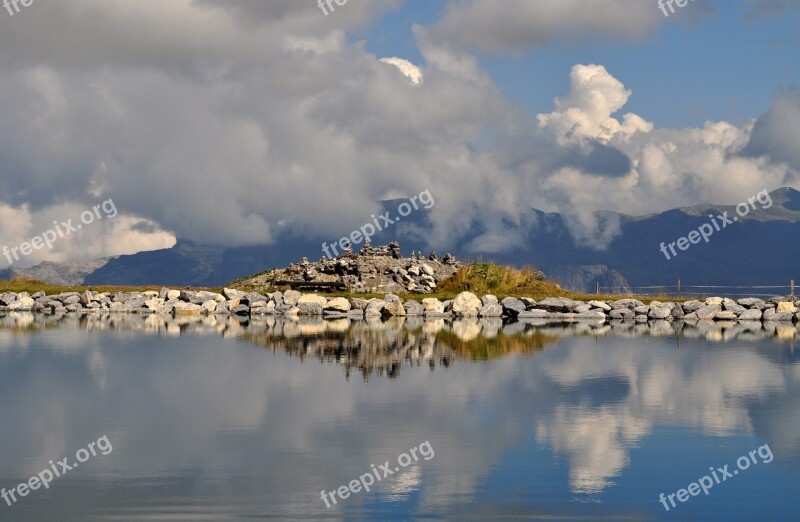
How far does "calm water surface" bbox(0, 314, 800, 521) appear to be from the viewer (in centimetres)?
1095

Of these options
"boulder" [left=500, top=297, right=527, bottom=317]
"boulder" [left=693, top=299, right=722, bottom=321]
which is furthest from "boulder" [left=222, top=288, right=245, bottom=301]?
"boulder" [left=693, top=299, right=722, bottom=321]

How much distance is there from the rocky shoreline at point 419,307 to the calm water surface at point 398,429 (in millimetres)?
16336

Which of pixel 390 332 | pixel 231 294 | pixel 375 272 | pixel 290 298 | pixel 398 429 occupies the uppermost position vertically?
pixel 375 272

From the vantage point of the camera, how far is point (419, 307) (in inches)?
1786

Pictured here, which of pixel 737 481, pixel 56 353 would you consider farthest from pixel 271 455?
pixel 56 353

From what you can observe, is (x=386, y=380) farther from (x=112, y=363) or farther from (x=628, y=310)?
(x=628, y=310)

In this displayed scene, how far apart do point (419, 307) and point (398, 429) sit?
30487 millimetres

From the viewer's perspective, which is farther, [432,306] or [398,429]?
[432,306]

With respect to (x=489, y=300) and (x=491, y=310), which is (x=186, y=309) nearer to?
(x=489, y=300)

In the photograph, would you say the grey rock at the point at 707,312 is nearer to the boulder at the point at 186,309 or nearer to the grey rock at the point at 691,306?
the grey rock at the point at 691,306

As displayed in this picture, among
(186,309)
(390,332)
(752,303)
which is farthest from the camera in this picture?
(186,309)

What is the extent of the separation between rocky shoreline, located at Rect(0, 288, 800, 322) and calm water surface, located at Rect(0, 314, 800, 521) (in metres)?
16.3

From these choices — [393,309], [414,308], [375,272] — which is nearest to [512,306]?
[414,308]

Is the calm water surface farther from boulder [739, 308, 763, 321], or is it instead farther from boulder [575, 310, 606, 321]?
boulder [739, 308, 763, 321]
